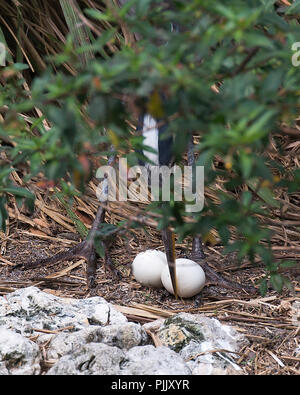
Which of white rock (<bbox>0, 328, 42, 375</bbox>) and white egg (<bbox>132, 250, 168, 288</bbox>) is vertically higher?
white egg (<bbox>132, 250, 168, 288</bbox>)

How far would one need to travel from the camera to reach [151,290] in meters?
1.93

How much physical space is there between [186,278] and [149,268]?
0.44ft

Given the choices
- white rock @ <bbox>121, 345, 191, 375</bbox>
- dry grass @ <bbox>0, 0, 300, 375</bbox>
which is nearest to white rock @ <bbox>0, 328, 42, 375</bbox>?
white rock @ <bbox>121, 345, 191, 375</bbox>

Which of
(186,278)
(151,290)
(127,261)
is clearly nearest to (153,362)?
(186,278)

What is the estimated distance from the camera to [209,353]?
4.53 ft

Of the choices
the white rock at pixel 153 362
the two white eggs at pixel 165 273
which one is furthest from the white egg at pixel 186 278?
the white rock at pixel 153 362

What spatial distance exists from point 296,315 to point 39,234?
106cm

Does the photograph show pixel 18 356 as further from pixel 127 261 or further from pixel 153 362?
pixel 127 261

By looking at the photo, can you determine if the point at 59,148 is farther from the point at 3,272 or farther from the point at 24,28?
the point at 24,28

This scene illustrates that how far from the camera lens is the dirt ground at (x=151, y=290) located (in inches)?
60.0

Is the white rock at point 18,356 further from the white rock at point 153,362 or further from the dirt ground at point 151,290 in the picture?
the dirt ground at point 151,290

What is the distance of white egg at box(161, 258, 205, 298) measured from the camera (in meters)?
1.80

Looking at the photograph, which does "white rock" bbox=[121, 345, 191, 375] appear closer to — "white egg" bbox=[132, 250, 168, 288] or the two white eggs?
the two white eggs

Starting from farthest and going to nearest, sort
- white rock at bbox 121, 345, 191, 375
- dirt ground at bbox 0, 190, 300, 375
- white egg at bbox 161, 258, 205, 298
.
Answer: white egg at bbox 161, 258, 205, 298 → dirt ground at bbox 0, 190, 300, 375 → white rock at bbox 121, 345, 191, 375
